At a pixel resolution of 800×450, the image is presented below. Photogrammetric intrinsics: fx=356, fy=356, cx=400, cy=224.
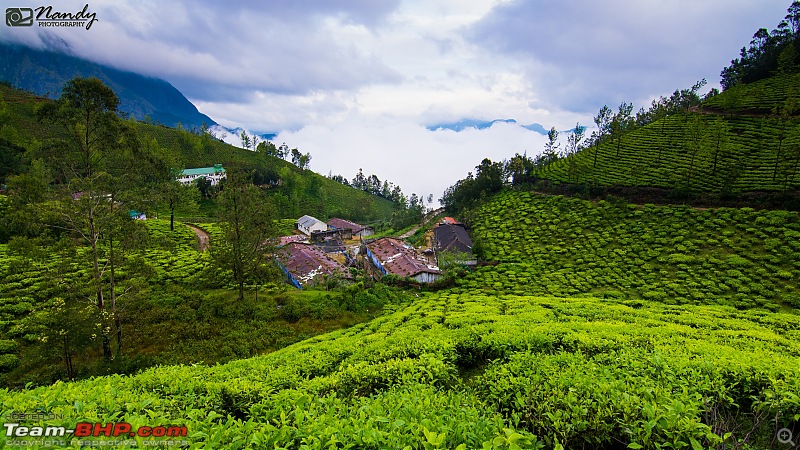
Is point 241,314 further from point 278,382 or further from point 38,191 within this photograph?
point 278,382

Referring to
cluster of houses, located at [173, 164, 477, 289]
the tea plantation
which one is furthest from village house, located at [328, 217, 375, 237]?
the tea plantation

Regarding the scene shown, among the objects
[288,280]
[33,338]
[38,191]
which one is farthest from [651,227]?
[33,338]

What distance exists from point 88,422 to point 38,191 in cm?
1410

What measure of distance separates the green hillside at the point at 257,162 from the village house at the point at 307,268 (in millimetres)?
30417

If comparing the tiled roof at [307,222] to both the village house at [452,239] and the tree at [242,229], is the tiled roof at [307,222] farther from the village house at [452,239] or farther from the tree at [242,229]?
the tree at [242,229]

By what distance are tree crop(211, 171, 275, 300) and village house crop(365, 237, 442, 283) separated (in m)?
15.4

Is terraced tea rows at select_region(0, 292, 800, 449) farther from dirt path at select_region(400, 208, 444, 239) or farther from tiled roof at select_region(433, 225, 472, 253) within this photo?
dirt path at select_region(400, 208, 444, 239)

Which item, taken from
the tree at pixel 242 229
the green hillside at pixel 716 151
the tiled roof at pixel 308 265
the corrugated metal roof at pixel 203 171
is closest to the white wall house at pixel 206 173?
the corrugated metal roof at pixel 203 171

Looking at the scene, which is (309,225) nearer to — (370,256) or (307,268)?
(370,256)

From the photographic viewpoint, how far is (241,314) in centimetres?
1939

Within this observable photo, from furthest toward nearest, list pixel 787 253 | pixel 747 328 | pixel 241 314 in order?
pixel 787 253, pixel 241 314, pixel 747 328

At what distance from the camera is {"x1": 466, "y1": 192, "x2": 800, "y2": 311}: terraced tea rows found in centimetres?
2289

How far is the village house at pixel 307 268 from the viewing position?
3247 centimetres

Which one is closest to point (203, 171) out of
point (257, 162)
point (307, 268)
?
point (257, 162)
